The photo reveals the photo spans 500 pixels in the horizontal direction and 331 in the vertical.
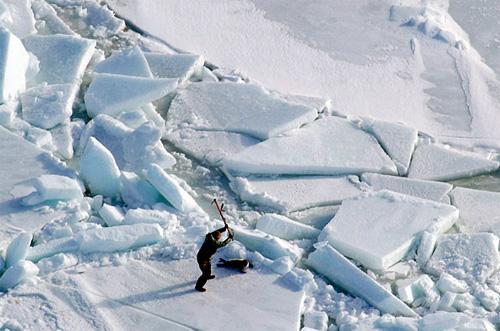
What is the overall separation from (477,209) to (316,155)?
1140 mm

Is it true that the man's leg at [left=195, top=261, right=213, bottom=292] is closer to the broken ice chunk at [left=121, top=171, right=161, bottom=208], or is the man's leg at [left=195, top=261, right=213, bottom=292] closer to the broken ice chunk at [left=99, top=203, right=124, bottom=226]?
the broken ice chunk at [left=99, top=203, right=124, bottom=226]

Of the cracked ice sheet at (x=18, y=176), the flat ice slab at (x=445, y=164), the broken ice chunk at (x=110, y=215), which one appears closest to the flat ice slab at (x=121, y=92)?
the cracked ice sheet at (x=18, y=176)

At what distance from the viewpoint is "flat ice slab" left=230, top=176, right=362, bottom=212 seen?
6.07m

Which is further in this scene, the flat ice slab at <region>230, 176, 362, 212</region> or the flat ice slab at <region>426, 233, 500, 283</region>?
the flat ice slab at <region>230, 176, 362, 212</region>

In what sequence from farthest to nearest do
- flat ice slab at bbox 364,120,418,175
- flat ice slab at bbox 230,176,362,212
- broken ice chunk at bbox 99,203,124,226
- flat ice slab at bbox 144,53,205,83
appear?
1. flat ice slab at bbox 144,53,205,83
2. flat ice slab at bbox 364,120,418,175
3. flat ice slab at bbox 230,176,362,212
4. broken ice chunk at bbox 99,203,124,226

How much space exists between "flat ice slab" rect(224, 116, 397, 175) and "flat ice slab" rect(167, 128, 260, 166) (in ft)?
0.45

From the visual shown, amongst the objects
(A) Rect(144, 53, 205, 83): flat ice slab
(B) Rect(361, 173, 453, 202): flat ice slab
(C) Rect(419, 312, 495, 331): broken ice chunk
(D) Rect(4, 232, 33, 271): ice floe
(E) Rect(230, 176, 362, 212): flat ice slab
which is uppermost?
(A) Rect(144, 53, 205, 83): flat ice slab

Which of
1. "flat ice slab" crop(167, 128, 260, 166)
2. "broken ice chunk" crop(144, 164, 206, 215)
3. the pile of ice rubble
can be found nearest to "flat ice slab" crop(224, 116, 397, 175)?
the pile of ice rubble

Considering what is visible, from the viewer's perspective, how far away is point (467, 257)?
563cm

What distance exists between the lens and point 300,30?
26.5 ft

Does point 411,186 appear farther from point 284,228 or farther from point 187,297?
point 187,297

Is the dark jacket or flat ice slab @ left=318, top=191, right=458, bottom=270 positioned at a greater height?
the dark jacket

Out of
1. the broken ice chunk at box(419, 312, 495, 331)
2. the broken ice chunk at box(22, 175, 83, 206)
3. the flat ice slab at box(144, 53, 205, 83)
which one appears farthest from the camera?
the flat ice slab at box(144, 53, 205, 83)

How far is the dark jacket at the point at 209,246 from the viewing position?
506 centimetres
